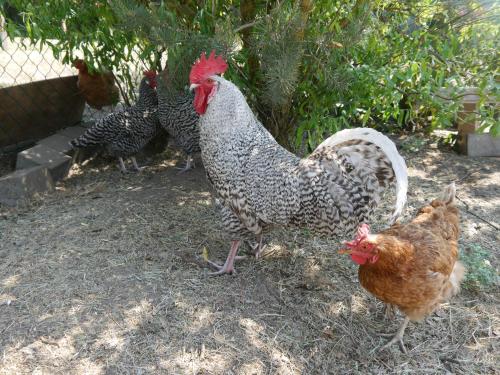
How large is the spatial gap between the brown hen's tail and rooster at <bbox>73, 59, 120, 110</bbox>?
179 inches

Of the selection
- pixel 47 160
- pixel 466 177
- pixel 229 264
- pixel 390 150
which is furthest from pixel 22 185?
pixel 466 177

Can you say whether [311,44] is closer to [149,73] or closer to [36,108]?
[149,73]

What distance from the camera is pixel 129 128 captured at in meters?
5.06

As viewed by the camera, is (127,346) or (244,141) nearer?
(127,346)

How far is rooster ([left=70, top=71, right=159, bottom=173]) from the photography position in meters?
5.06

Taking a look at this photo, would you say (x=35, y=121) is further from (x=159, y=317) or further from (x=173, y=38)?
(x=159, y=317)

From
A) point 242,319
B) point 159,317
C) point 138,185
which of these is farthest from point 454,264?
point 138,185

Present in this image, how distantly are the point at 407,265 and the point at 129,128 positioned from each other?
3.59 m

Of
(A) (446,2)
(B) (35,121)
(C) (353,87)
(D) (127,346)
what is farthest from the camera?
(B) (35,121)

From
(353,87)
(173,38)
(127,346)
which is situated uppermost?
(173,38)

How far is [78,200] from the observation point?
176 inches

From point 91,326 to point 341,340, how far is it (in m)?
1.60

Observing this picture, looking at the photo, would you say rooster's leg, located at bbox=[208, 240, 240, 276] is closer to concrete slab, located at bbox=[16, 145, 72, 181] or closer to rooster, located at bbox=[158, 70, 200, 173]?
rooster, located at bbox=[158, 70, 200, 173]

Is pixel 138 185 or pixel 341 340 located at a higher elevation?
pixel 138 185
